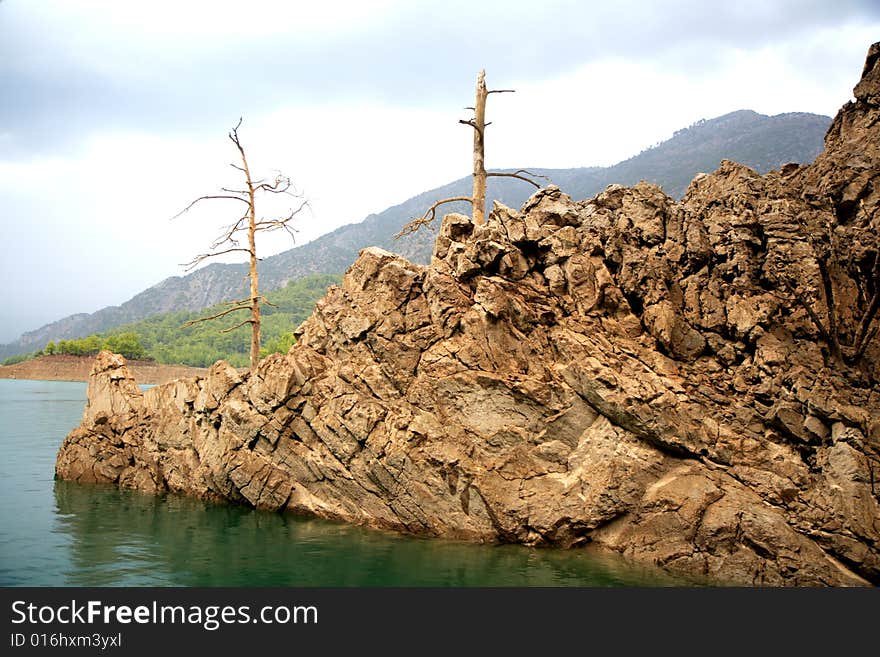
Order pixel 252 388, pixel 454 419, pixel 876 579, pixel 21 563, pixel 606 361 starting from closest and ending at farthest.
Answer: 1. pixel 876 579
2. pixel 21 563
3. pixel 606 361
4. pixel 454 419
5. pixel 252 388

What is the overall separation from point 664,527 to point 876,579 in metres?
3.79

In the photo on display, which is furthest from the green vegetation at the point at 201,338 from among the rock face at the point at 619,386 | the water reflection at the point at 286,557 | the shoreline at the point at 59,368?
the water reflection at the point at 286,557

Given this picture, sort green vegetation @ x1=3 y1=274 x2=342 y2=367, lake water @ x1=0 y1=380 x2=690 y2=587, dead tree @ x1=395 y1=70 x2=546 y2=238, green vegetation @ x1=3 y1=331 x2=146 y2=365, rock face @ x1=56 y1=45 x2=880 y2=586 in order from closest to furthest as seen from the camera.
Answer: lake water @ x1=0 y1=380 x2=690 y2=587 → rock face @ x1=56 y1=45 x2=880 y2=586 → dead tree @ x1=395 y1=70 x2=546 y2=238 → green vegetation @ x1=3 y1=331 x2=146 y2=365 → green vegetation @ x1=3 y1=274 x2=342 y2=367

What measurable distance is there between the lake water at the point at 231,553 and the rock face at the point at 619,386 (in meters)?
0.85

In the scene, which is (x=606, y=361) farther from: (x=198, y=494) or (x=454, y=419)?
(x=198, y=494)

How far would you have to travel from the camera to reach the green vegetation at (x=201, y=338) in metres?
101

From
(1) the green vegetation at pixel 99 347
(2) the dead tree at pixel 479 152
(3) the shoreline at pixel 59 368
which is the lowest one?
(3) the shoreline at pixel 59 368

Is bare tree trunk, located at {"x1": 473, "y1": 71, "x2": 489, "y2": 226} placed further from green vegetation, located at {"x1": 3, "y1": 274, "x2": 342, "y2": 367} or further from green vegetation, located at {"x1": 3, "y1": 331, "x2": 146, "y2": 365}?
green vegetation, located at {"x1": 3, "y1": 331, "x2": 146, "y2": 365}

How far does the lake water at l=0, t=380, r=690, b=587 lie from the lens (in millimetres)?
12844

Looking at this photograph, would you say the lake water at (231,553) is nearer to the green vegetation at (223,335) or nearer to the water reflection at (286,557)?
the water reflection at (286,557)

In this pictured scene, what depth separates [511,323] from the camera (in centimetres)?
1641

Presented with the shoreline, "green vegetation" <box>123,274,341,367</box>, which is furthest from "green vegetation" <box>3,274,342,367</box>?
the shoreline

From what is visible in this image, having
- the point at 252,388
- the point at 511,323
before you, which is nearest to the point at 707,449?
the point at 511,323

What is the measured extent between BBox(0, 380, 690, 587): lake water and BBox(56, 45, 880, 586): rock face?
0.85 meters
